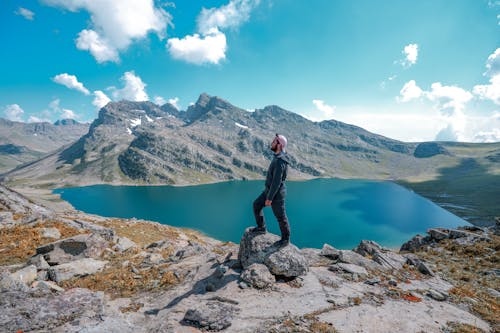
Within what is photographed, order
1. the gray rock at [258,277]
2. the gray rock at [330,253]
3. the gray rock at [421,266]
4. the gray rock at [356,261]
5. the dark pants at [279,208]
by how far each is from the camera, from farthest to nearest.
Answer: the gray rock at [330,253], the gray rock at [421,266], the gray rock at [356,261], the dark pants at [279,208], the gray rock at [258,277]

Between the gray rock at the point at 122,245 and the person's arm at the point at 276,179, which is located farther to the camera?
the gray rock at the point at 122,245

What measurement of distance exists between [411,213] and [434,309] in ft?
669

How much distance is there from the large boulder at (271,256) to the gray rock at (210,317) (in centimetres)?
364

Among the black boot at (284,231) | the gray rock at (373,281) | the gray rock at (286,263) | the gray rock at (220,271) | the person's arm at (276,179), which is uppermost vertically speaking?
the person's arm at (276,179)

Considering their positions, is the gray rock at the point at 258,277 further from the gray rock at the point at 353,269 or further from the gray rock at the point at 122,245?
the gray rock at the point at 122,245

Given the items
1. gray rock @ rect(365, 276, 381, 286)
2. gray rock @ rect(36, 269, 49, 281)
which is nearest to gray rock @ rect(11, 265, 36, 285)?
gray rock @ rect(36, 269, 49, 281)

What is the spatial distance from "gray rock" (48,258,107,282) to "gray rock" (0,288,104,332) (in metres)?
4.93

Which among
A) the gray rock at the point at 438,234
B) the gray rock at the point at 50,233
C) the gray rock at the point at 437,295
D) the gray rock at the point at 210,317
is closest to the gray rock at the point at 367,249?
the gray rock at the point at 437,295

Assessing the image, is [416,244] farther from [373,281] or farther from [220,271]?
[220,271]

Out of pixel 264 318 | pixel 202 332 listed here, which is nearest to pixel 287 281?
pixel 264 318

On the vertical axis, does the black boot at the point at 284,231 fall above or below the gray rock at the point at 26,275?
above

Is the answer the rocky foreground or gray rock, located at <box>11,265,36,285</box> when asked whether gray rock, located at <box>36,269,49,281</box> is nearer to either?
the rocky foreground

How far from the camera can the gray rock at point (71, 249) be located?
16.0 m

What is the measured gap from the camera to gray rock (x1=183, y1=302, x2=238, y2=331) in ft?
27.8
